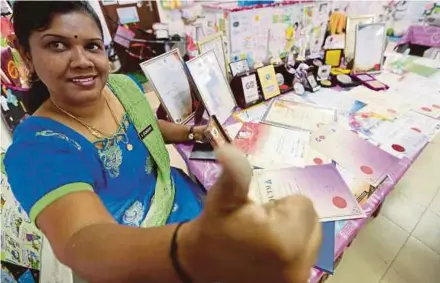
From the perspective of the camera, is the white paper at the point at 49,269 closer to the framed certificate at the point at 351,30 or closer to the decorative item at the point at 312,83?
the decorative item at the point at 312,83

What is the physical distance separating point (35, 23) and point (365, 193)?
957 mm

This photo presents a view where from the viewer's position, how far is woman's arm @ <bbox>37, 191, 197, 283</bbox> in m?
0.26

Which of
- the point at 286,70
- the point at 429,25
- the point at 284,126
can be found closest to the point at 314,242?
the point at 284,126

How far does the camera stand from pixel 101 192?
638 millimetres

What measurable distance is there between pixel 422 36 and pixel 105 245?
331cm

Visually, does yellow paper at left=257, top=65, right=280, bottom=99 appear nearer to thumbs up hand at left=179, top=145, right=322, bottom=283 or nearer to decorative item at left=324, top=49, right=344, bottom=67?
decorative item at left=324, top=49, right=344, bottom=67

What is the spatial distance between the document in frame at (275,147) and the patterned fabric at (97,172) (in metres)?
0.26

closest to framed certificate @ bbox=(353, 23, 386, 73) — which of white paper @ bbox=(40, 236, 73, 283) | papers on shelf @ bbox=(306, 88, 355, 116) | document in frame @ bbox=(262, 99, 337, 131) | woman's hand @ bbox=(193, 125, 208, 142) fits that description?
papers on shelf @ bbox=(306, 88, 355, 116)

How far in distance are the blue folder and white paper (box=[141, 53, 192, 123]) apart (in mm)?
706

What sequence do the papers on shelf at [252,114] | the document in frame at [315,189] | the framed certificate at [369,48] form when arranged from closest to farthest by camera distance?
the document in frame at [315,189], the papers on shelf at [252,114], the framed certificate at [369,48]

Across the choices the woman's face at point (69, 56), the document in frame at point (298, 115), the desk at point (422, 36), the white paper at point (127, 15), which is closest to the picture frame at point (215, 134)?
the document in frame at point (298, 115)

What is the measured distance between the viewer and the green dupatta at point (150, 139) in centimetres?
74

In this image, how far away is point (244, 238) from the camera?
229 mm

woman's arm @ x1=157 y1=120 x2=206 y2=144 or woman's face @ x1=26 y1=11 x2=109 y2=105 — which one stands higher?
woman's face @ x1=26 y1=11 x2=109 y2=105
